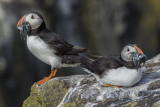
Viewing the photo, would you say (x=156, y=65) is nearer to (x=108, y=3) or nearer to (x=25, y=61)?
(x=25, y=61)

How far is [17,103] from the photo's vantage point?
1297 centimetres

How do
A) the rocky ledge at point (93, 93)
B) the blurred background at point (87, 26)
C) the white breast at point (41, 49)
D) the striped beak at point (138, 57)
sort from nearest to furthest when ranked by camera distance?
the rocky ledge at point (93, 93), the striped beak at point (138, 57), the white breast at point (41, 49), the blurred background at point (87, 26)

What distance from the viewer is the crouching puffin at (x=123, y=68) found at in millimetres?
5086

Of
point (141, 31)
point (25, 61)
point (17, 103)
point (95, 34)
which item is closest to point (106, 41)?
point (95, 34)

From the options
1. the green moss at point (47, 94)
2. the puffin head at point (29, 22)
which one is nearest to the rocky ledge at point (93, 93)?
the green moss at point (47, 94)

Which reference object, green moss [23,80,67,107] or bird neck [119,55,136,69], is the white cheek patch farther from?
bird neck [119,55,136,69]

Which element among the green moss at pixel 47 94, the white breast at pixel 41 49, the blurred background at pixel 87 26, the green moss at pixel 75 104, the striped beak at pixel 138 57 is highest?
the striped beak at pixel 138 57

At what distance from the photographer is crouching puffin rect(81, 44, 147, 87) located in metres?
5.09

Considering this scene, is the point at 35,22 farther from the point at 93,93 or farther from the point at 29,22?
the point at 93,93

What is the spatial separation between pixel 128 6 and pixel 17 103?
20.6ft

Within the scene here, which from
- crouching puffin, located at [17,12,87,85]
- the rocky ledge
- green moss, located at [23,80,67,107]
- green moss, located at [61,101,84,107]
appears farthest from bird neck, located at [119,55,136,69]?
crouching puffin, located at [17,12,87,85]

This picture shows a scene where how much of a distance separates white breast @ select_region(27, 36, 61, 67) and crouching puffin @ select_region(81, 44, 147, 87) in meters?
1.09

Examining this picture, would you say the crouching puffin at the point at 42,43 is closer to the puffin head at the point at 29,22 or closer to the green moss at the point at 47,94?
the puffin head at the point at 29,22

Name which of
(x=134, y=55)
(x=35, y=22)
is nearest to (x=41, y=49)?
(x=35, y=22)
